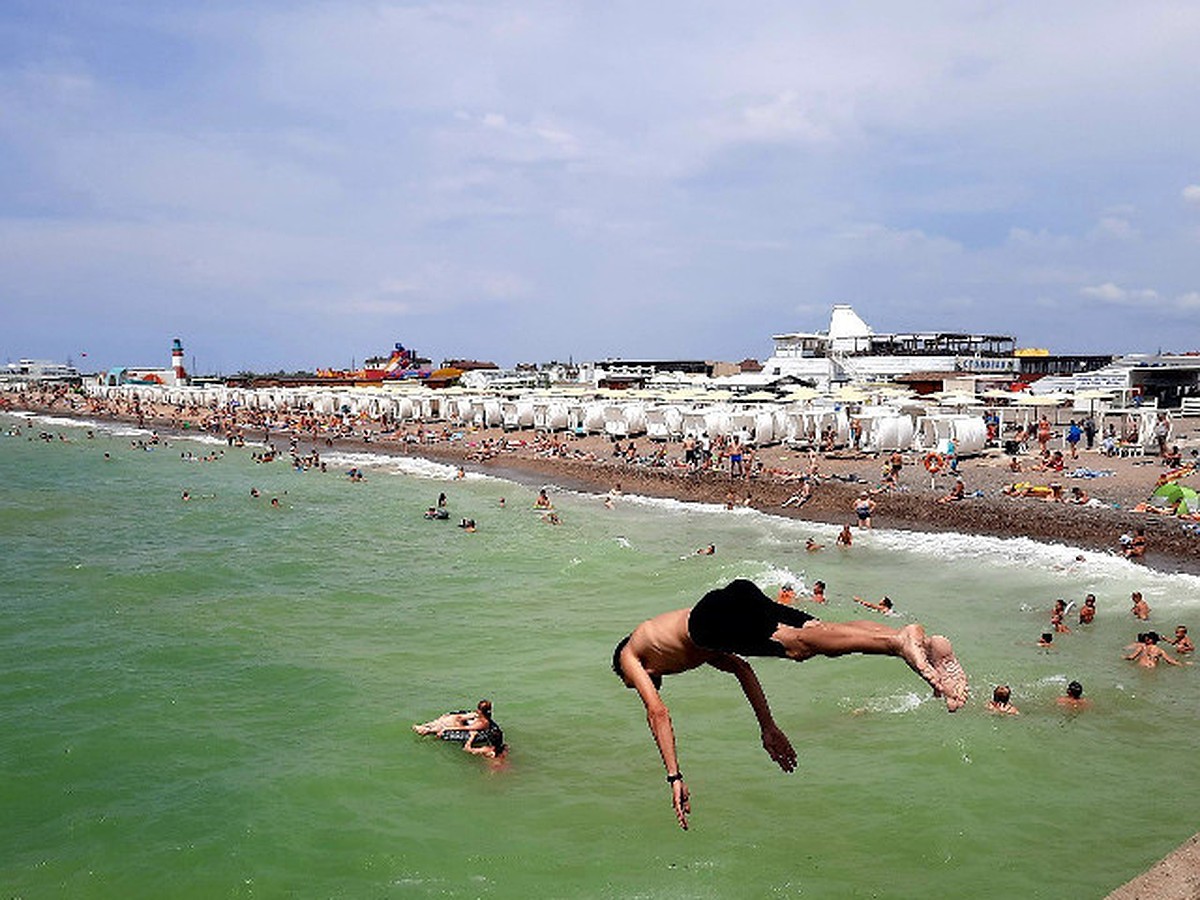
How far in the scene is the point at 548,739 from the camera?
38.1 ft

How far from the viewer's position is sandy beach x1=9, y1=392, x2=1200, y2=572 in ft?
74.8

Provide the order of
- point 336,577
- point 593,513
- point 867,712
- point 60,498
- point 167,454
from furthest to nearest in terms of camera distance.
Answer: point 167,454
point 60,498
point 593,513
point 336,577
point 867,712

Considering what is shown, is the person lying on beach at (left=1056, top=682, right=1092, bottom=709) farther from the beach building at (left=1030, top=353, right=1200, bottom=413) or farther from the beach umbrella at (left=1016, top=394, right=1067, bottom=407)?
the beach building at (left=1030, top=353, right=1200, bottom=413)

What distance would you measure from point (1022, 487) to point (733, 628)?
83.9 ft

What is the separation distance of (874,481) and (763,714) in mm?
26744

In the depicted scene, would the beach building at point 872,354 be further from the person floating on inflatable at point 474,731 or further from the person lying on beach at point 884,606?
the person floating on inflatable at point 474,731

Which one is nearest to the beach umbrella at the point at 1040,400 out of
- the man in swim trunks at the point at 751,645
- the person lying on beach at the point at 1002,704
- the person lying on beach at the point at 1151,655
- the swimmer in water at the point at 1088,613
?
the swimmer in water at the point at 1088,613

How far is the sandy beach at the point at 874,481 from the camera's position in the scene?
898 inches

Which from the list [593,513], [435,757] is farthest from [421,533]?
[435,757]

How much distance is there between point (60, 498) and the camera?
35.9 metres

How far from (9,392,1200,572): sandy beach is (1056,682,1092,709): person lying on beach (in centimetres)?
896

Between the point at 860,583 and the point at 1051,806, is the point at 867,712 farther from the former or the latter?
the point at 860,583

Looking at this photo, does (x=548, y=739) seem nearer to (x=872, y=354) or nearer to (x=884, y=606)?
(x=884, y=606)

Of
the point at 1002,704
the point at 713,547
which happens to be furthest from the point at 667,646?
the point at 713,547
